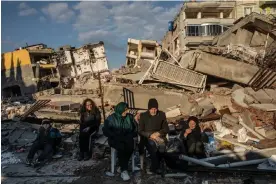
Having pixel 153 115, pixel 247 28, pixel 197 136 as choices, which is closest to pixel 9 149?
pixel 153 115

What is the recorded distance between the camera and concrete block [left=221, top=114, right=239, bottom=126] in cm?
997

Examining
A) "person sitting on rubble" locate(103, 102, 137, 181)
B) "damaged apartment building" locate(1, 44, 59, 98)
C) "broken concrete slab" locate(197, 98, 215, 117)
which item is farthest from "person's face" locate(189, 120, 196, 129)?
"damaged apartment building" locate(1, 44, 59, 98)

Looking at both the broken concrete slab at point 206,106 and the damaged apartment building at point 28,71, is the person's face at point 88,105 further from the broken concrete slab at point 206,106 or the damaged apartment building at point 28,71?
the damaged apartment building at point 28,71

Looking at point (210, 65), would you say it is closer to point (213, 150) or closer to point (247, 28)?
point (213, 150)

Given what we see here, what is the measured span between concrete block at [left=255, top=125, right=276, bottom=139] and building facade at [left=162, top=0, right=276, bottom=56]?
20643 mm

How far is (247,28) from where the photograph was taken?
76.4 ft

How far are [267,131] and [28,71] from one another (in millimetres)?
38471

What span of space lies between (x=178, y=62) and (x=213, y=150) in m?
9.62

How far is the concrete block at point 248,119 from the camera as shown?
9820 millimetres

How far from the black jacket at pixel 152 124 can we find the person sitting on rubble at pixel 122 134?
174 mm

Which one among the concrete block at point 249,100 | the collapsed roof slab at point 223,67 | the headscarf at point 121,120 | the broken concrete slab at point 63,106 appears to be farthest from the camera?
the collapsed roof slab at point 223,67

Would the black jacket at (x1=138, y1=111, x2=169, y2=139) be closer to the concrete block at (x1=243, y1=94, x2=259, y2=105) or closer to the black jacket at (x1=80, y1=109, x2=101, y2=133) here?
the black jacket at (x1=80, y1=109, x2=101, y2=133)

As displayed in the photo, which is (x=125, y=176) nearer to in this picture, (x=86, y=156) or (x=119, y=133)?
(x=119, y=133)

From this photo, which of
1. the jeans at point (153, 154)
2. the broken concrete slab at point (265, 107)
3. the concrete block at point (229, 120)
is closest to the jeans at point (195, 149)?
the jeans at point (153, 154)
